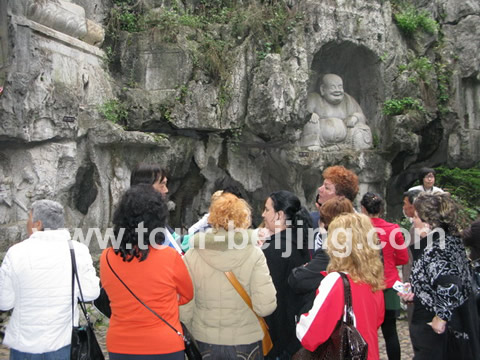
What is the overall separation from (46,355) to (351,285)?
6.06 ft

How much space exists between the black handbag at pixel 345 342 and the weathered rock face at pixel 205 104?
18.0 ft

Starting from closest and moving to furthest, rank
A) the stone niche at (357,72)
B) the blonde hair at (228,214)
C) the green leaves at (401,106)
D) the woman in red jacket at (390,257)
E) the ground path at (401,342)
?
the blonde hair at (228,214) → the woman in red jacket at (390,257) → the ground path at (401,342) → the green leaves at (401,106) → the stone niche at (357,72)

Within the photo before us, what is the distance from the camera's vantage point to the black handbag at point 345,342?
2.46 metres

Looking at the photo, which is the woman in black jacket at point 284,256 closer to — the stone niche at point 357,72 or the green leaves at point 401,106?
the stone niche at point 357,72

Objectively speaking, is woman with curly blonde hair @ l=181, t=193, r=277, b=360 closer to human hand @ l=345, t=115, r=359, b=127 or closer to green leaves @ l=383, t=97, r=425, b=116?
human hand @ l=345, t=115, r=359, b=127

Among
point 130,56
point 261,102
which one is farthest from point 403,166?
point 130,56

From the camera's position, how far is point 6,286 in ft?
9.13

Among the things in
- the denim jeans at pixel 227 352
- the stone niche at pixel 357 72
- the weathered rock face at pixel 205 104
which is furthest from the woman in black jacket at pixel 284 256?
the stone niche at pixel 357 72

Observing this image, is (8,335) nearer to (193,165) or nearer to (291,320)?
(291,320)

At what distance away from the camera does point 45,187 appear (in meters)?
7.07

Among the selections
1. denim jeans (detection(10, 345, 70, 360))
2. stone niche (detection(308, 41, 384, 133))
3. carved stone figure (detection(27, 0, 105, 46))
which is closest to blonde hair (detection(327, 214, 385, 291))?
denim jeans (detection(10, 345, 70, 360))

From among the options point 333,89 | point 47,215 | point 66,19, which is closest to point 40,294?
point 47,215

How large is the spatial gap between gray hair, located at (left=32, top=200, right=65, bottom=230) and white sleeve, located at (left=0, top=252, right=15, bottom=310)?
0.93ft

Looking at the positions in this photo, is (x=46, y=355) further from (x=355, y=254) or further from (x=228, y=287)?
(x=355, y=254)
